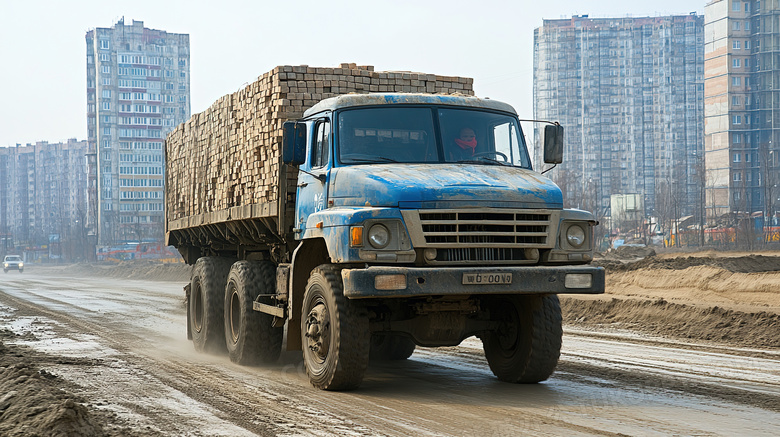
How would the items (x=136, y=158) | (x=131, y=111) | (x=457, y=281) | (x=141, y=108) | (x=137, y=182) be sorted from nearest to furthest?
(x=457, y=281) → (x=137, y=182) → (x=136, y=158) → (x=131, y=111) → (x=141, y=108)

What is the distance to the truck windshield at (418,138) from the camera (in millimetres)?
9156

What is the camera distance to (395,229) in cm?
809

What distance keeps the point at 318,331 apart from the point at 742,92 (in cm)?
10478

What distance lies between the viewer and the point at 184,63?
152 metres

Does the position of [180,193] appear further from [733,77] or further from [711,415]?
[733,77]

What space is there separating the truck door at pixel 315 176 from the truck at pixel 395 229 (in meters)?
0.02

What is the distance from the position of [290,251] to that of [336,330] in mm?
2602

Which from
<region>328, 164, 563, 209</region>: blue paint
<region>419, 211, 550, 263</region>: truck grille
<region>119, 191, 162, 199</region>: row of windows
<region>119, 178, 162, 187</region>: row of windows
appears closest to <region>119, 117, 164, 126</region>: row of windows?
<region>119, 178, 162, 187</region>: row of windows

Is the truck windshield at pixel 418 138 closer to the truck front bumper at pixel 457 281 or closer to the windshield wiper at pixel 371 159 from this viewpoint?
the windshield wiper at pixel 371 159

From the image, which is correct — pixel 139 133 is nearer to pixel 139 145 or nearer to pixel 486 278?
pixel 139 145

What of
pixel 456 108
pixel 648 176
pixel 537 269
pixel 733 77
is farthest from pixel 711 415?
pixel 648 176

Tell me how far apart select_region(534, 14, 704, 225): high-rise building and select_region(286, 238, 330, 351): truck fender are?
136211 mm

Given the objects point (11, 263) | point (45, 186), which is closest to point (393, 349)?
point (11, 263)

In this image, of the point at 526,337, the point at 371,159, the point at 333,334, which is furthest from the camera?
the point at 526,337
